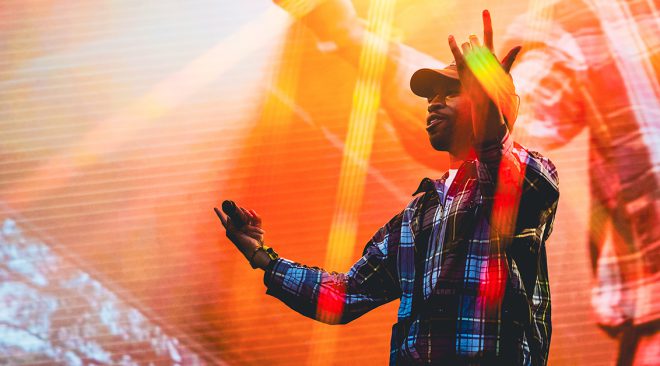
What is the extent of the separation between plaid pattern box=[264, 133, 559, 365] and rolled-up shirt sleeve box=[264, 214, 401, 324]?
0.08 metres

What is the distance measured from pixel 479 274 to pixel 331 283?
13.2 inches

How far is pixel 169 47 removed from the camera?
276 cm

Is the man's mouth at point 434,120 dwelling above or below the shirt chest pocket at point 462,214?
above

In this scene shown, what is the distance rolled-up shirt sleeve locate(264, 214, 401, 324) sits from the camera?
1.41 m

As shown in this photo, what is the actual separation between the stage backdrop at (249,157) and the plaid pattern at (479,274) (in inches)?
Result: 47.8

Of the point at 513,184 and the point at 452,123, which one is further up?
the point at 452,123

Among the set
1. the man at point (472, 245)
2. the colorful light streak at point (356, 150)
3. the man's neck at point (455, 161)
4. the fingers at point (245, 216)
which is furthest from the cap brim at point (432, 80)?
the colorful light streak at point (356, 150)

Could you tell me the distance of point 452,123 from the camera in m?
1.32

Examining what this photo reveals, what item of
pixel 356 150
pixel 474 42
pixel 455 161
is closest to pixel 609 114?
pixel 356 150

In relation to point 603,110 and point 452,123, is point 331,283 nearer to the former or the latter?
point 452,123

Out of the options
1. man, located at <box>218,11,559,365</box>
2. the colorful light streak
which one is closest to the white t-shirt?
man, located at <box>218,11,559,365</box>

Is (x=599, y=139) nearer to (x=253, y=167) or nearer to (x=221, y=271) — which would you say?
(x=253, y=167)

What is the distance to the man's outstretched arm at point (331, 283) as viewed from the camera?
1.41m

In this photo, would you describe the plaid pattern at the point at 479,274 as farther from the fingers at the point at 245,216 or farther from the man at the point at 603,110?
the man at the point at 603,110
